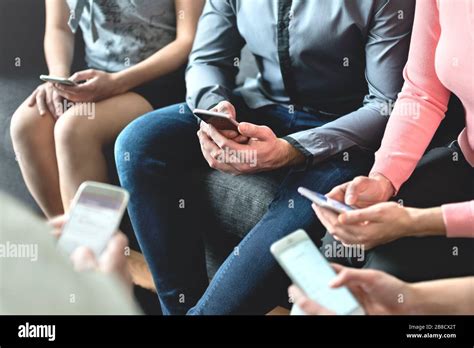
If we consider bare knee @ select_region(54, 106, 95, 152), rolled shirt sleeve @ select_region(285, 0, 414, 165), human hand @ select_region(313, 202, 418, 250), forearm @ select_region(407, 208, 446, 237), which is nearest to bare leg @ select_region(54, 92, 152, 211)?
bare knee @ select_region(54, 106, 95, 152)

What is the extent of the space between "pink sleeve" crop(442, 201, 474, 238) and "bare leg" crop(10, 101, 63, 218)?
0.67 m

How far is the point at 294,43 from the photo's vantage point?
122cm

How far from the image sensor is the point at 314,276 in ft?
3.20

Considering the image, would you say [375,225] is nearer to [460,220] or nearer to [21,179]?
[460,220]

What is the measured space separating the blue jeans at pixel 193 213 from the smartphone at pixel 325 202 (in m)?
0.04

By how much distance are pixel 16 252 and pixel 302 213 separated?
1.47ft

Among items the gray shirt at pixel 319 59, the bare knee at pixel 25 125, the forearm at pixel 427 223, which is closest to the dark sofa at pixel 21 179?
the bare knee at pixel 25 125

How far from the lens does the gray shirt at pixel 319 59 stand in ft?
3.83

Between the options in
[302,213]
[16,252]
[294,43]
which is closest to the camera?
[16,252]

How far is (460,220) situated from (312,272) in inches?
9.7

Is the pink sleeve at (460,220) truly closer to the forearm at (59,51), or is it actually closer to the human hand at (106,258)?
the human hand at (106,258)

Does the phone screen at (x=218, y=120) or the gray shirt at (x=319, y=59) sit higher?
the gray shirt at (x=319, y=59)

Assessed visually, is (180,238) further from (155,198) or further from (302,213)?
(302,213)
